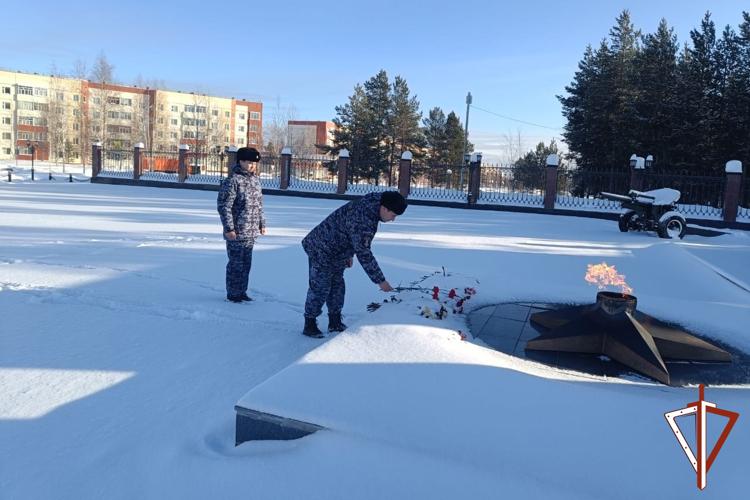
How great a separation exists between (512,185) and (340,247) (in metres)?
22.8

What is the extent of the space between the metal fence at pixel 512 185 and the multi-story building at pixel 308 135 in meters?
34.9

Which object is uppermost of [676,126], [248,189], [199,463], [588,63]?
[588,63]

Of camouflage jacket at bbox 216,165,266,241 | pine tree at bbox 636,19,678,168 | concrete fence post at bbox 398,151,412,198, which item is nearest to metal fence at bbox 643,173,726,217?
pine tree at bbox 636,19,678,168

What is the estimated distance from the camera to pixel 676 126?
92.2ft

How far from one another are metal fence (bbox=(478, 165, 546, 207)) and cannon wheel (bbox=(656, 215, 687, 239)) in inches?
397

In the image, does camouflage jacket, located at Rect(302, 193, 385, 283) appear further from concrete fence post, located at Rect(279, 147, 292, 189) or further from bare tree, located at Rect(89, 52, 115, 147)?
bare tree, located at Rect(89, 52, 115, 147)

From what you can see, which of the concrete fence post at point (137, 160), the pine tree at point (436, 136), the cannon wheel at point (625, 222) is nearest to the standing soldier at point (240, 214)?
the cannon wheel at point (625, 222)

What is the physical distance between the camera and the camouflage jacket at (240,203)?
5.29 metres

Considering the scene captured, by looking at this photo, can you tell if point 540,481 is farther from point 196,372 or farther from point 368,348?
point 196,372

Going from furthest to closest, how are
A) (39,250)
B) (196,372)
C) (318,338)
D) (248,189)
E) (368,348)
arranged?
(39,250) → (248,189) → (318,338) → (196,372) → (368,348)

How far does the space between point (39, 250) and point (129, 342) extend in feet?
15.7

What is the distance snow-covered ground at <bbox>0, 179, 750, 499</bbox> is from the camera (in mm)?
2320

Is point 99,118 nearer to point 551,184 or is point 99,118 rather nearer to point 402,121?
point 402,121

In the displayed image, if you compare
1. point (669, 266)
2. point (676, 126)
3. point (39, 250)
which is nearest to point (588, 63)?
point (676, 126)
